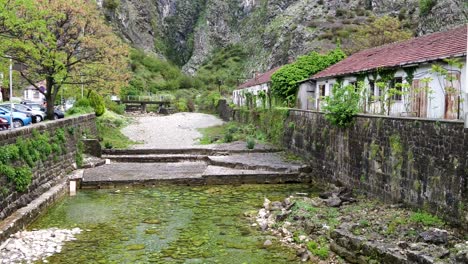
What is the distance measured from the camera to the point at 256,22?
9606cm

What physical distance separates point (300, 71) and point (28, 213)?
71.8 ft

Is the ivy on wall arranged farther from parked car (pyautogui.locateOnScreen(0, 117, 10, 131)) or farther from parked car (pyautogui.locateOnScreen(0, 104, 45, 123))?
A: parked car (pyautogui.locateOnScreen(0, 104, 45, 123))

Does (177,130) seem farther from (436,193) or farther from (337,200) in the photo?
(436,193)

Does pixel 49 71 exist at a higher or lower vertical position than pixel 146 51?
lower

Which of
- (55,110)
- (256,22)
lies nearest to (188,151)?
(55,110)

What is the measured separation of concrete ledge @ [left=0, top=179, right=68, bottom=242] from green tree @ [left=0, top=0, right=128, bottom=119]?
23.6 feet

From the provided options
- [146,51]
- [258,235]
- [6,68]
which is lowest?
[258,235]

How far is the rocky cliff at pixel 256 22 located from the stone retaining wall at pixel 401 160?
31.1 metres

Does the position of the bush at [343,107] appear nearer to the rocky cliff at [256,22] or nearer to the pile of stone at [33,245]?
the pile of stone at [33,245]

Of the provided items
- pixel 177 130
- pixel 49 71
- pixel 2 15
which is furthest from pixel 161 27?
pixel 2 15

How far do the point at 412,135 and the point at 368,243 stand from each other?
4.00 meters

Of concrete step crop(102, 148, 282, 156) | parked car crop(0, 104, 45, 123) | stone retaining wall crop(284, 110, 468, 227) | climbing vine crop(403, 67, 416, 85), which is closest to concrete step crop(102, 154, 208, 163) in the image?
concrete step crop(102, 148, 282, 156)

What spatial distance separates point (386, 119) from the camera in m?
13.1

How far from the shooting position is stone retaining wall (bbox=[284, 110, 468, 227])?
9711 millimetres
